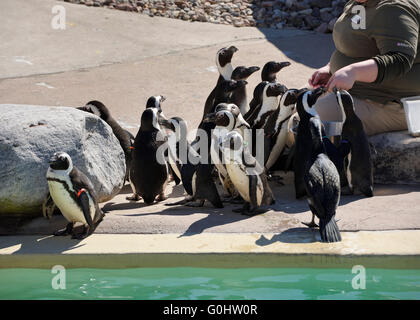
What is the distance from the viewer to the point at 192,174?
16.6ft

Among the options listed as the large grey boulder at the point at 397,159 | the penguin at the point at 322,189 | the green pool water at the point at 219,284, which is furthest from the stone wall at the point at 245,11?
the green pool water at the point at 219,284

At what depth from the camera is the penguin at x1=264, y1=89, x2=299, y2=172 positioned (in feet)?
18.4

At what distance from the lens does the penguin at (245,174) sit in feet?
15.2

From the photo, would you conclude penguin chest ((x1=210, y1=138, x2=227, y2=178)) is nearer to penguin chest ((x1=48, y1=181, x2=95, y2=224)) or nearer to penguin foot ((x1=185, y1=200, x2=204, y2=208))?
penguin foot ((x1=185, y1=200, x2=204, y2=208))

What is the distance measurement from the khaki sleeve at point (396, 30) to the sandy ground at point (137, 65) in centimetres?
110

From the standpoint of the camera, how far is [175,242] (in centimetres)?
411

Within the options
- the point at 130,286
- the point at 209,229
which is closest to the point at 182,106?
the point at 209,229

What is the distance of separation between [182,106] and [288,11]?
408cm

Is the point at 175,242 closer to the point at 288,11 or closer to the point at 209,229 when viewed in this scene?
the point at 209,229

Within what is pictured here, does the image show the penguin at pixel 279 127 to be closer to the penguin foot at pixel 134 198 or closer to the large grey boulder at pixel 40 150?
the penguin foot at pixel 134 198

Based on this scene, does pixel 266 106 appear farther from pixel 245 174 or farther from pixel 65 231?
pixel 65 231

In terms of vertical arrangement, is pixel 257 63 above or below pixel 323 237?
above

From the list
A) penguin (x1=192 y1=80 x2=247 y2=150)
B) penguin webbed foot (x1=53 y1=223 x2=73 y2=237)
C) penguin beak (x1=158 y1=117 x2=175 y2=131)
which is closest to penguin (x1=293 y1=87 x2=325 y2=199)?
A: penguin (x1=192 y1=80 x2=247 y2=150)

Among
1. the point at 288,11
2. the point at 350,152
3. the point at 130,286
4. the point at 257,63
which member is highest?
the point at 288,11
